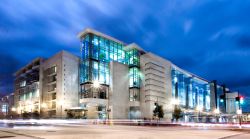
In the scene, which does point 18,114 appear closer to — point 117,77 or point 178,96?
point 117,77

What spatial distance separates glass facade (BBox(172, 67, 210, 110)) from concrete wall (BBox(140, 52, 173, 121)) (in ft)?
18.9

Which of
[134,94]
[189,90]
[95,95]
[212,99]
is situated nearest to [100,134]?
[95,95]

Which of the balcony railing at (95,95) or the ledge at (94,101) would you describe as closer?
the ledge at (94,101)

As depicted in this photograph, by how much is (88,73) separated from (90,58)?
465 centimetres

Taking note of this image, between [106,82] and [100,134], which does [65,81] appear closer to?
[106,82]

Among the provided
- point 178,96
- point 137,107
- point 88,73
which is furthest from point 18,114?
point 178,96

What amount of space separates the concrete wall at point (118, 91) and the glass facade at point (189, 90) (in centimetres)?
2304

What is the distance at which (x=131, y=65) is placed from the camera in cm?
6781

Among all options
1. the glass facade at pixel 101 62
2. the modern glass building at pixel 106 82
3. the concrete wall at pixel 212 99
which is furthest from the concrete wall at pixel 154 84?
the concrete wall at pixel 212 99

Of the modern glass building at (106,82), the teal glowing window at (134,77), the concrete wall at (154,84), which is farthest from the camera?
the teal glowing window at (134,77)

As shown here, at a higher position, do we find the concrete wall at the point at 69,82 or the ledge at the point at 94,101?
the concrete wall at the point at 69,82

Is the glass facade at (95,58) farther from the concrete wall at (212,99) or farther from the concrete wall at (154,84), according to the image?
the concrete wall at (212,99)

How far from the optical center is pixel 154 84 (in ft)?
220

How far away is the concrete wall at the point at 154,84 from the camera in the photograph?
64375mm
